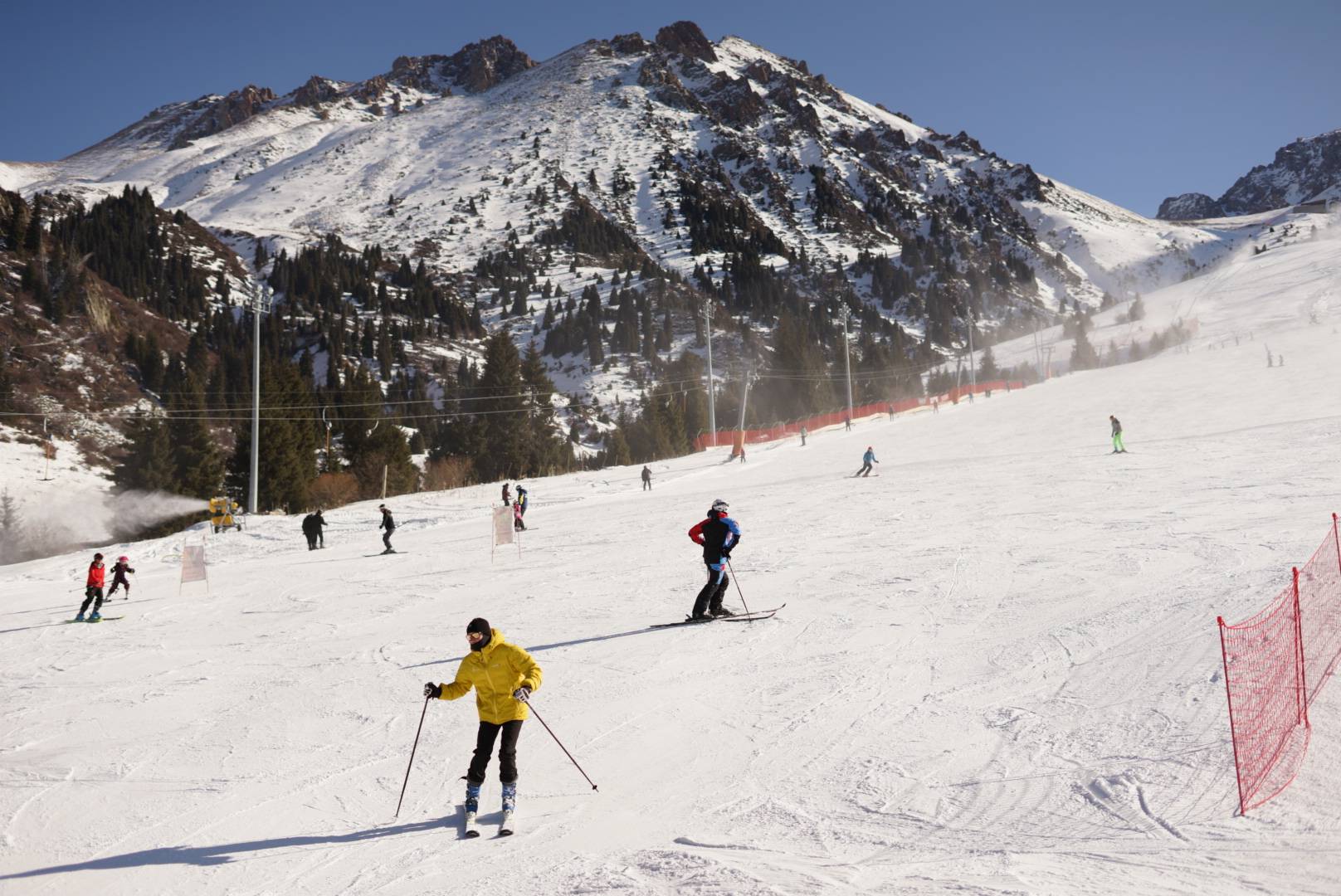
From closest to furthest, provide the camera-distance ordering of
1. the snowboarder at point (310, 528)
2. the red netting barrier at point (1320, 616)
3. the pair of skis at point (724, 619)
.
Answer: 1. the red netting barrier at point (1320, 616)
2. the pair of skis at point (724, 619)
3. the snowboarder at point (310, 528)

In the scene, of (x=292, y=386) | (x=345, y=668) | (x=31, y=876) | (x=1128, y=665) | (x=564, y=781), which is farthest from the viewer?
(x=292, y=386)

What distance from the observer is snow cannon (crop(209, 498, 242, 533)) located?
30906 millimetres

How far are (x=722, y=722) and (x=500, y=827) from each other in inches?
105

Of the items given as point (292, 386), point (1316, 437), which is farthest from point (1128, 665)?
point (292, 386)

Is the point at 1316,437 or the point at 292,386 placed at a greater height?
the point at 292,386

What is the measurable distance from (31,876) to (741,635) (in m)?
7.63

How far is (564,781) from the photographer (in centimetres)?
708

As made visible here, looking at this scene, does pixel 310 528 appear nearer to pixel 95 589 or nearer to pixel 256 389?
pixel 95 589

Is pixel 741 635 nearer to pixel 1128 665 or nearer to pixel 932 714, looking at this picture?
pixel 932 714

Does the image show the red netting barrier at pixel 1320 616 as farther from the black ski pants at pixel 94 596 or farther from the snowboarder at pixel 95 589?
the black ski pants at pixel 94 596

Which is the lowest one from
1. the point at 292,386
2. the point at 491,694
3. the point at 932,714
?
the point at 932,714

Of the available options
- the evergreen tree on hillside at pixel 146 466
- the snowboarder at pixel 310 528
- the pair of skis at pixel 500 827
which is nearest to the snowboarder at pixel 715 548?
the pair of skis at pixel 500 827

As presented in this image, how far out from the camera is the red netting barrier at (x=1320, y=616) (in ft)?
24.8

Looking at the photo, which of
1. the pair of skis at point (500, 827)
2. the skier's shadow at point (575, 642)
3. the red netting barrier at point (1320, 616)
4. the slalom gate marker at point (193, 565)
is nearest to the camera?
the pair of skis at point (500, 827)
